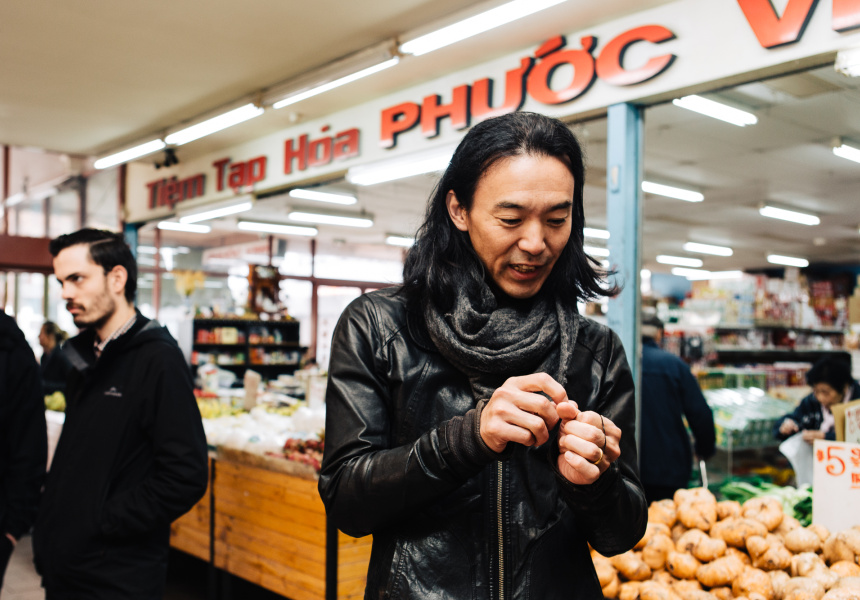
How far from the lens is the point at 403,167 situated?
5.83 meters

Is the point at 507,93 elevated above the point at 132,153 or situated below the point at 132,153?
below

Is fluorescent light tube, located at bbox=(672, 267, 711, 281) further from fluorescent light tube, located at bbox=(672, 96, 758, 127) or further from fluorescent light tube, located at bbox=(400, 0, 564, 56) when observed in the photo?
fluorescent light tube, located at bbox=(400, 0, 564, 56)

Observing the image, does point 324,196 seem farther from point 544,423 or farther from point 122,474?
point 544,423

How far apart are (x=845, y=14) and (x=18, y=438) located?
4.17m

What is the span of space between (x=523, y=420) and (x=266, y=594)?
4.67 meters

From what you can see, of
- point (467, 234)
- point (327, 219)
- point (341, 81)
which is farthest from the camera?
point (327, 219)

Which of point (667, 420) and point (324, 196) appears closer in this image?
point (667, 420)

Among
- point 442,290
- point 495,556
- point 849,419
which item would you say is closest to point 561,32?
point 849,419

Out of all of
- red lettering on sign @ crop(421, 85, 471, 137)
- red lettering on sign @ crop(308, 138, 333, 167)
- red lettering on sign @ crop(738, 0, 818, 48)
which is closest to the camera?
red lettering on sign @ crop(738, 0, 818, 48)

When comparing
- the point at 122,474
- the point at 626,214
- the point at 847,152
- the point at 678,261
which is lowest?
the point at 122,474

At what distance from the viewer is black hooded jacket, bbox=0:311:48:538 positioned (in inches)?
98.7

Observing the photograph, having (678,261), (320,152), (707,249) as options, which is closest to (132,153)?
(320,152)

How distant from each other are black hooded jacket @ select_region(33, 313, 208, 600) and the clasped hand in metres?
1.82

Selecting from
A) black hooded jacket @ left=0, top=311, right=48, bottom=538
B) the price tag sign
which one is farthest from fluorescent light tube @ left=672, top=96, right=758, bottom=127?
black hooded jacket @ left=0, top=311, right=48, bottom=538
